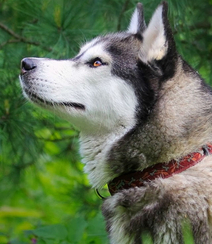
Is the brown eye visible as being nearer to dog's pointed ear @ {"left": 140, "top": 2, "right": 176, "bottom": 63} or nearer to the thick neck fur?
dog's pointed ear @ {"left": 140, "top": 2, "right": 176, "bottom": 63}

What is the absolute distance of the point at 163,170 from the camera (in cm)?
276

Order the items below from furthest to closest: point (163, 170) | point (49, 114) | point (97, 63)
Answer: point (49, 114)
point (97, 63)
point (163, 170)

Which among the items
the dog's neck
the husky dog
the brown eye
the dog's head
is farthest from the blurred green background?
the brown eye

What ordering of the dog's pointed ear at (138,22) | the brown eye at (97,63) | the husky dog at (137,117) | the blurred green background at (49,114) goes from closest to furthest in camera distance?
the husky dog at (137,117), the brown eye at (97,63), the dog's pointed ear at (138,22), the blurred green background at (49,114)

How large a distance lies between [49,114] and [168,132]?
136cm

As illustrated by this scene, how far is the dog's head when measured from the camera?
288 centimetres

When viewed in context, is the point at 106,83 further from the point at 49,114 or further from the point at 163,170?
the point at 49,114

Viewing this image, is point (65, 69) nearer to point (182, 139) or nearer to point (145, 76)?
point (145, 76)

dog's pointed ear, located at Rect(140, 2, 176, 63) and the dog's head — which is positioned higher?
dog's pointed ear, located at Rect(140, 2, 176, 63)

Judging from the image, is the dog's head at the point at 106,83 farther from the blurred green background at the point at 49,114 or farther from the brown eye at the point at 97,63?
the blurred green background at the point at 49,114

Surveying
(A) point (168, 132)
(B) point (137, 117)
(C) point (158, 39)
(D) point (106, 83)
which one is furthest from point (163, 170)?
(C) point (158, 39)

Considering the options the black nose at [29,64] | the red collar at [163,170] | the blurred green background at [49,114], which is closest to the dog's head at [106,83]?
the black nose at [29,64]

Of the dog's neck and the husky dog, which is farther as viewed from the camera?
the dog's neck

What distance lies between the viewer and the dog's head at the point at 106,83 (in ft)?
9.45
